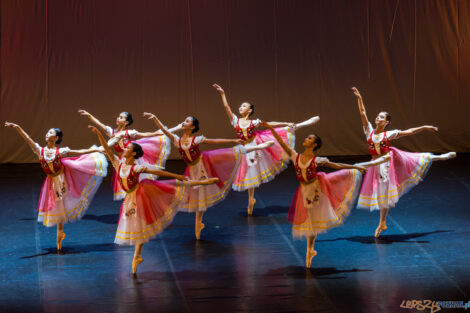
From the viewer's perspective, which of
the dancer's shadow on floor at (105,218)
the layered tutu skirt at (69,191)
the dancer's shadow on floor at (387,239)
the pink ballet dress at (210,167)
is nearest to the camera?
the layered tutu skirt at (69,191)

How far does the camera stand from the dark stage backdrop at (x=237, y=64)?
1034cm

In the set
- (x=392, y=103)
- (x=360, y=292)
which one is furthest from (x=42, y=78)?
(x=360, y=292)

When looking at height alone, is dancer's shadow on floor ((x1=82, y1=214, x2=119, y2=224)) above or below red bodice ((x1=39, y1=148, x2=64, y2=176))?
below

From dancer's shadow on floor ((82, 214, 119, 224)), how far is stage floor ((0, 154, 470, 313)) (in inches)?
0.4

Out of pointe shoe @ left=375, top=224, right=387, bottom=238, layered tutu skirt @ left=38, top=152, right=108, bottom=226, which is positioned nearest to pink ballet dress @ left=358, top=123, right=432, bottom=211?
pointe shoe @ left=375, top=224, right=387, bottom=238

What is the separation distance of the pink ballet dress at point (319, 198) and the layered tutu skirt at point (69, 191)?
1.95m

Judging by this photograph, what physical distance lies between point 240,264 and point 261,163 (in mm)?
1821

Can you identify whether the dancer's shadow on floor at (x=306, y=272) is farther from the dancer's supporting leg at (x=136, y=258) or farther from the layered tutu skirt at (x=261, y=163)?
the layered tutu skirt at (x=261, y=163)

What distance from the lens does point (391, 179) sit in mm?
6555

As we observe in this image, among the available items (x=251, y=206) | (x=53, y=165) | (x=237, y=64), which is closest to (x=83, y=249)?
(x=53, y=165)

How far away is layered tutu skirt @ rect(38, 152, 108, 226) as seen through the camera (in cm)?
621

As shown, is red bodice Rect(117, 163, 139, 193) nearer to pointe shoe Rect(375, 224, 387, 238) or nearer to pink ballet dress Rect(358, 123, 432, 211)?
pink ballet dress Rect(358, 123, 432, 211)

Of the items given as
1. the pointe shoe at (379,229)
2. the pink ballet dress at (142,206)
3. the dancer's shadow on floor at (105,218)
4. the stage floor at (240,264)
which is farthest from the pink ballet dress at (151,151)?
the pointe shoe at (379,229)

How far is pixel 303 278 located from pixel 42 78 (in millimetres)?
6363
